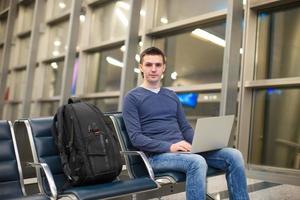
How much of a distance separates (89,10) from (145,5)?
1623 mm

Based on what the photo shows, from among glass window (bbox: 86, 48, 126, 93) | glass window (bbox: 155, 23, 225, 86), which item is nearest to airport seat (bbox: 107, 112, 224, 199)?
glass window (bbox: 155, 23, 225, 86)

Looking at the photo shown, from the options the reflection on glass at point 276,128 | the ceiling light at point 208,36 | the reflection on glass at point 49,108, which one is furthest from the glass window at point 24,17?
the reflection on glass at point 276,128

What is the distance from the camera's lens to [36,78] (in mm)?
7551

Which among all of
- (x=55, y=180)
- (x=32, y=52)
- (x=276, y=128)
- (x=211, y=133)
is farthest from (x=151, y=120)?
(x=32, y=52)

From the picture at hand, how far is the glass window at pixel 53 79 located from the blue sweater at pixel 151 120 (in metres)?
4.76

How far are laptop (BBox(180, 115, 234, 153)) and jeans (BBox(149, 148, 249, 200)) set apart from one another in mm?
60

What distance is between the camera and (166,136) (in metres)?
2.49

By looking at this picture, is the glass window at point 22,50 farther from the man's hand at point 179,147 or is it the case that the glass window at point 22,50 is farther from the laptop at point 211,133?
the laptop at point 211,133

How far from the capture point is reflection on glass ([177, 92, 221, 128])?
13.1 feet

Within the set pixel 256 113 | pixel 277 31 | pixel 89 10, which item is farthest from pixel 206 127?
pixel 89 10

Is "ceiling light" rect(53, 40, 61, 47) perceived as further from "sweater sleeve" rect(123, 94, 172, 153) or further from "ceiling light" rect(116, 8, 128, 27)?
"sweater sleeve" rect(123, 94, 172, 153)

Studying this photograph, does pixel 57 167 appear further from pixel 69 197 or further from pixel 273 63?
pixel 273 63

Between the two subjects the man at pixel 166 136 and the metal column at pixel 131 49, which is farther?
the metal column at pixel 131 49

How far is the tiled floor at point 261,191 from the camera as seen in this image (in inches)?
118
